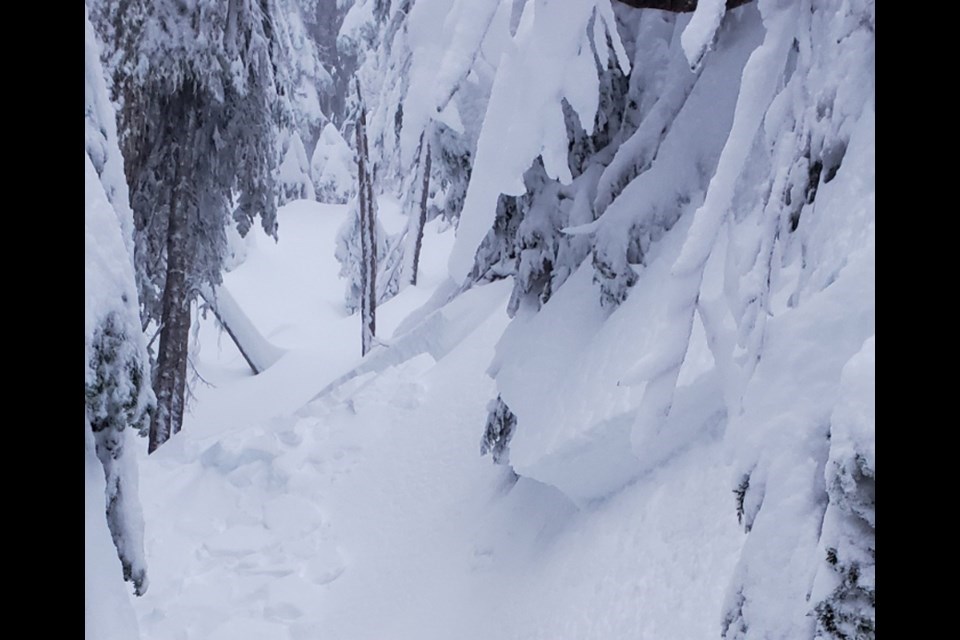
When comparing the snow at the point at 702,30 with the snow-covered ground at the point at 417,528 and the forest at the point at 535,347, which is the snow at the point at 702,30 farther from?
the snow-covered ground at the point at 417,528

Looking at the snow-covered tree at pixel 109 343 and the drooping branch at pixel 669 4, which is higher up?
the drooping branch at pixel 669 4

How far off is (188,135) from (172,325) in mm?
2241

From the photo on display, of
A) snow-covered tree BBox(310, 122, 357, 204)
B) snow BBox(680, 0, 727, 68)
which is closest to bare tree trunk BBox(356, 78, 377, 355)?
snow BBox(680, 0, 727, 68)

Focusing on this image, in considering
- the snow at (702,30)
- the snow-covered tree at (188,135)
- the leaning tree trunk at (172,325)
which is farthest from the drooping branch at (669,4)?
the leaning tree trunk at (172,325)

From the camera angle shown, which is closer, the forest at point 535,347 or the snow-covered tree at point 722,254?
the snow-covered tree at point 722,254

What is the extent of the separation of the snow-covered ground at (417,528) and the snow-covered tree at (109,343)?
6.05 feet

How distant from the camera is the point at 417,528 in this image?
5840 mm

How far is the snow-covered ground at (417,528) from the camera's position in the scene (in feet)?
10.1

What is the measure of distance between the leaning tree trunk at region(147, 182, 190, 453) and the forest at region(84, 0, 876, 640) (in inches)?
1.6

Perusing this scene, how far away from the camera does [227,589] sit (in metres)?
5.81

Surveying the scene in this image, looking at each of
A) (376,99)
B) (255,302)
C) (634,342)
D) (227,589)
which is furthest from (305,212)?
(634,342)

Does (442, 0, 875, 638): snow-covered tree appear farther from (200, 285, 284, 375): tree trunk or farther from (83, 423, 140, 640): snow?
(200, 285, 284, 375): tree trunk
